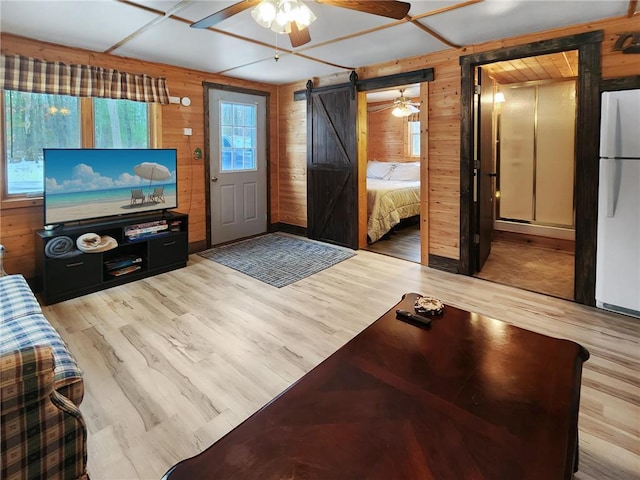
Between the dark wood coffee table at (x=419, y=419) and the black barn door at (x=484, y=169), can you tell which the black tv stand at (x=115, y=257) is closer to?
the dark wood coffee table at (x=419, y=419)

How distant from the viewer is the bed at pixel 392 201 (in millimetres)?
5574

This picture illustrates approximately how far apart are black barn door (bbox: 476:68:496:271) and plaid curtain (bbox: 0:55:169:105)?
3.51m

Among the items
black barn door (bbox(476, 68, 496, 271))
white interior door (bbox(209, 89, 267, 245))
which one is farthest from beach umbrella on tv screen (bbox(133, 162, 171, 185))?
black barn door (bbox(476, 68, 496, 271))

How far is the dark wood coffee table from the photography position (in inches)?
40.8

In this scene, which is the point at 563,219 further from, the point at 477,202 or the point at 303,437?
the point at 303,437

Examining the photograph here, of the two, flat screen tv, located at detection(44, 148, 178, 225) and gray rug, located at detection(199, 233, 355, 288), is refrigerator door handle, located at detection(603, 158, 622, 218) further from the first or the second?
flat screen tv, located at detection(44, 148, 178, 225)

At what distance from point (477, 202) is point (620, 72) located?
5.16ft

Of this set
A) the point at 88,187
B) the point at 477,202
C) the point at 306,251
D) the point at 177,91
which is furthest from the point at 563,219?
the point at 88,187

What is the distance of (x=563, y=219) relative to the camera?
5258 mm

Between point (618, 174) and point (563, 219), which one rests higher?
point (618, 174)

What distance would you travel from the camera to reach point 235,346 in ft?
8.71

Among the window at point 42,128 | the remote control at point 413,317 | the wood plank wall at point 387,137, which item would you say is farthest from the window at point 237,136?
the remote control at point 413,317

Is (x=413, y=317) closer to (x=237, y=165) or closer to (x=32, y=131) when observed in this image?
(x=32, y=131)

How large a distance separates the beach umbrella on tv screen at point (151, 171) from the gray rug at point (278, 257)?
3.78ft
